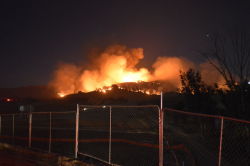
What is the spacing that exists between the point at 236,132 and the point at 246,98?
507cm

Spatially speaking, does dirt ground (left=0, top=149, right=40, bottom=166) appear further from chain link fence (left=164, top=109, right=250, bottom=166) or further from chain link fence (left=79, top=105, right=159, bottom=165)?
chain link fence (left=164, top=109, right=250, bottom=166)

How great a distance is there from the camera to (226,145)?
15359mm

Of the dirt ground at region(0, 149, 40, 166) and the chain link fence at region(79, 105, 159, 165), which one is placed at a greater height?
the dirt ground at region(0, 149, 40, 166)

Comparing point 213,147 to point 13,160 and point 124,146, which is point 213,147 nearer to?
point 124,146

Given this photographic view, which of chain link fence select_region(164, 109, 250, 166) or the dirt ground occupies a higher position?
the dirt ground

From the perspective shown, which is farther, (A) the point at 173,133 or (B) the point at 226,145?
(A) the point at 173,133

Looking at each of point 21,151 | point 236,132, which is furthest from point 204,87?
point 21,151

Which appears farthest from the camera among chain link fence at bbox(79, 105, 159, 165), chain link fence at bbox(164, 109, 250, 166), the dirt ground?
chain link fence at bbox(164, 109, 250, 166)

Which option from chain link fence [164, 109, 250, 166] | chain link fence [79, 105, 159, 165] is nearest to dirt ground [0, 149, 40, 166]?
chain link fence [79, 105, 159, 165]

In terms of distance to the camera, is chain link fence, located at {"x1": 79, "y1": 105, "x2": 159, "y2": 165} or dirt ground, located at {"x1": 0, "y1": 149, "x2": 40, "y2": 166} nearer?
Result: dirt ground, located at {"x1": 0, "y1": 149, "x2": 40, "y2": 166}

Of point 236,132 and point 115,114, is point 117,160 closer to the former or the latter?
point 236,132

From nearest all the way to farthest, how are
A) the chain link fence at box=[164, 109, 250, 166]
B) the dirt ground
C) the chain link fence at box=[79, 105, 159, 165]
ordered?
1. the dirt ground
2. the chain link fence at box=[79, 105, 159, 165]
3. the chain link fence at box=[164, 109, 250, 166]

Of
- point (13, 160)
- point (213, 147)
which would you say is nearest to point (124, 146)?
point (213, 147)

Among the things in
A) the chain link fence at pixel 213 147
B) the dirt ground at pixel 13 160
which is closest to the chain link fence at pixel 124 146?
the chain link fence at pixel 213 147
